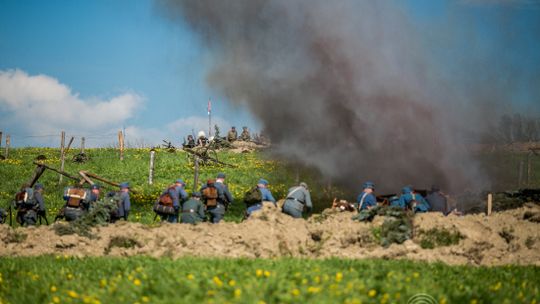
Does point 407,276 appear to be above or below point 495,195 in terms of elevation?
below

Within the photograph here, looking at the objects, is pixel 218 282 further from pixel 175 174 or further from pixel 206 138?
pixel 206 138

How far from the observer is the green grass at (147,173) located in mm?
26078

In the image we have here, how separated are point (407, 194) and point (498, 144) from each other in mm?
16655

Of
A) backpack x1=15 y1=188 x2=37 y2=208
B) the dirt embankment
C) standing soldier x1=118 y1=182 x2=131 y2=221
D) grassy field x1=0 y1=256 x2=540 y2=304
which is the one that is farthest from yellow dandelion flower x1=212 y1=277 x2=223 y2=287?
backpack x1=15 y1=188 x2=37 y2=208

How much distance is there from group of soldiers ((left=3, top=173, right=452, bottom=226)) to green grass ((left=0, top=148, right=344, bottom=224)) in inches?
120

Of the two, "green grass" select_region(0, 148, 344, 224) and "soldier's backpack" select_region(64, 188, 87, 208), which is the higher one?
"green grass" select_region(0, 148, 344, 224)

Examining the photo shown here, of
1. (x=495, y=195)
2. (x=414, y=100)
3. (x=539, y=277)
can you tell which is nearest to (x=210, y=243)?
(x=539, y=277)

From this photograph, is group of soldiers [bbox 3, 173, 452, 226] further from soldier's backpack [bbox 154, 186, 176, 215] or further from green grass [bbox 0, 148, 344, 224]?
green grass [bbox 0, 148, 344, 224]

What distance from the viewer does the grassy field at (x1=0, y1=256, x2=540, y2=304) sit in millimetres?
9344

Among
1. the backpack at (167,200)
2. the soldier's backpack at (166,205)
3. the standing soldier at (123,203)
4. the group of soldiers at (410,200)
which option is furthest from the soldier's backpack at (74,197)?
the group of soldiers at (410,200)

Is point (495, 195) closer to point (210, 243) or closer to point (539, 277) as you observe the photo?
point (539, 277)

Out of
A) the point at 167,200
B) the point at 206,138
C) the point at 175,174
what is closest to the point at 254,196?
the point at 167,200

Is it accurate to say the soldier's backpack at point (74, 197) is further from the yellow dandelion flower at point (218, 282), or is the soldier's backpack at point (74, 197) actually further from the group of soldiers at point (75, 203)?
the yellow dandelion flower at point (218, 282)

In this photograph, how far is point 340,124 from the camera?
25.8m
